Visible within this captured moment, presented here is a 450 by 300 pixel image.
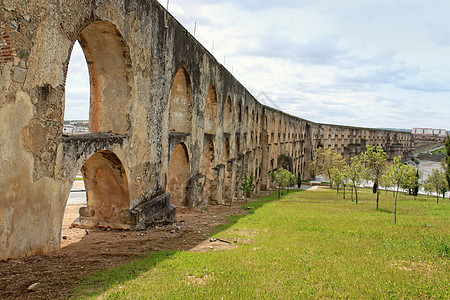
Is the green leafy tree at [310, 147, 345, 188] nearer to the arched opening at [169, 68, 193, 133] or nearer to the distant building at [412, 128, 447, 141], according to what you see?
the arched opening at [169, 68, 193, 133]

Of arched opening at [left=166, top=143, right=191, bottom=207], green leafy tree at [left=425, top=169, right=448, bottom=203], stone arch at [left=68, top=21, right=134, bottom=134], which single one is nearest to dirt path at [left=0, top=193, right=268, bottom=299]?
arched opening at [left=166, top=143, right=191, bottom=207]

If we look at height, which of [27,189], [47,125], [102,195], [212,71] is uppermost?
[212,71]

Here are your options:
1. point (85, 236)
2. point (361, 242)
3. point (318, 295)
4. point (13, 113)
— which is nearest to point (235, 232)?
point (361, 242)

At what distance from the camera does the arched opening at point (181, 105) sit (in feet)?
41.6

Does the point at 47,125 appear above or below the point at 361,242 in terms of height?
above

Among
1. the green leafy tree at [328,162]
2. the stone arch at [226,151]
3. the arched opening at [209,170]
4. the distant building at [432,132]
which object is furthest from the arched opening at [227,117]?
the distant building at [432,132]

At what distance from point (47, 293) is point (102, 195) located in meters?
4.50


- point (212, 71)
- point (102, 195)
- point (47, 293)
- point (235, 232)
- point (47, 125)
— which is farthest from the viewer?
point (212, 71)

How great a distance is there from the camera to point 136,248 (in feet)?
24.6

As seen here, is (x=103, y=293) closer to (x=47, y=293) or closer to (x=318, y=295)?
(x=47, y=293)

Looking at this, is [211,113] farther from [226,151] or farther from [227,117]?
[226,151]

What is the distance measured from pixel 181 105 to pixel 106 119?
4.46 metres

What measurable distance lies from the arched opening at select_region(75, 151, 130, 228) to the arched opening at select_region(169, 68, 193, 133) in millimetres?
4164

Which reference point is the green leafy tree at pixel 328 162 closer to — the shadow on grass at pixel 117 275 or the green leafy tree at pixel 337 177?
the green leafy tree at pixel 337 177
